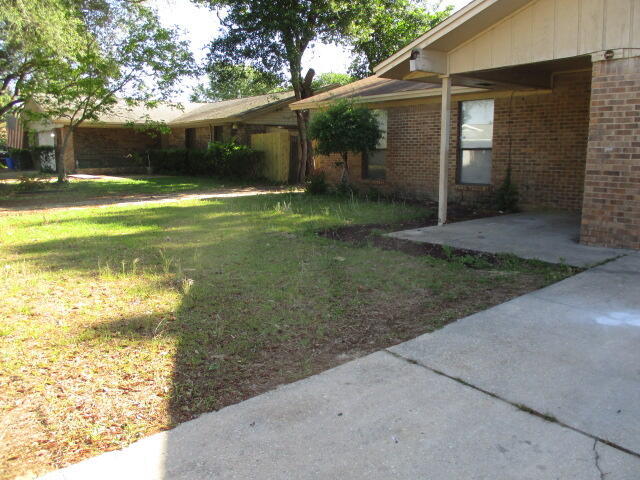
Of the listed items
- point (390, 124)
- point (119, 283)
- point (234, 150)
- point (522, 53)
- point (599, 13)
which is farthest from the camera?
point (234, 150)

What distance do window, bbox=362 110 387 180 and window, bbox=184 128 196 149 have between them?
16.4m

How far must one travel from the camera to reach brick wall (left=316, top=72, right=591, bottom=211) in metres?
10.8

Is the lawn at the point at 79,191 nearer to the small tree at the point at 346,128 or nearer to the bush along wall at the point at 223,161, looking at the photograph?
the bush along wall at the point at 223,161

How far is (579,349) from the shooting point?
3.95m

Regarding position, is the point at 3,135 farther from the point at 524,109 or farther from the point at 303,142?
the point at 524,109

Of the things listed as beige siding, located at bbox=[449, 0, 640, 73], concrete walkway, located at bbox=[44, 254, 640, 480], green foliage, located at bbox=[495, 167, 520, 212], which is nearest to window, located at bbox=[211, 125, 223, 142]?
green foliage, located at bbox=[495, 167, 520, 212]

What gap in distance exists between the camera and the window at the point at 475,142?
12344 millimetres

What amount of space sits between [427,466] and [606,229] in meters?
5.89

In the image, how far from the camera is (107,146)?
29.9 meters

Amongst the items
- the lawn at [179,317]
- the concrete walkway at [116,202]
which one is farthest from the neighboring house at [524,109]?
the concrete walkway at [116,202]

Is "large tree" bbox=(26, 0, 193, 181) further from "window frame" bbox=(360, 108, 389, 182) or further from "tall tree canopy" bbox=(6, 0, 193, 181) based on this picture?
"window frame" bbox=(360, 108, 389, 182)

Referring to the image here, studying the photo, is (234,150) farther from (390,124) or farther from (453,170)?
(453,170)

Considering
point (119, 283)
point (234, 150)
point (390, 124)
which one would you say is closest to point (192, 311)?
point (119, 283)

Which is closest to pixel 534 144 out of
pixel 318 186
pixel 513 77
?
pixel 513 77
